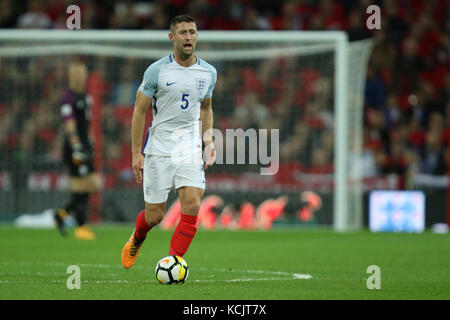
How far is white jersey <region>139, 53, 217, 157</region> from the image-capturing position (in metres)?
7.25

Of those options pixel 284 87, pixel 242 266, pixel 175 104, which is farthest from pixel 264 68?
pixel 175 104

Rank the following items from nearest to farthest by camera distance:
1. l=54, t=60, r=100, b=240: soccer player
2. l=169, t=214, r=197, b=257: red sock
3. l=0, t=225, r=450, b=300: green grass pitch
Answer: l=0, t=225, r=450, b=300: green grass pitch → l=169, t=214, r=197, b=257: red sock → l=54, t=60, r=100, b=240: soccer player

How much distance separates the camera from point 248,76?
16.6m

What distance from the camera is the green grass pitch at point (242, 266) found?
6287mm

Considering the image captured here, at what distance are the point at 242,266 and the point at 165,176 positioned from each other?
68.1 inches

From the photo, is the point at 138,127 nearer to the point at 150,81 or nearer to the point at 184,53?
the point at 150,81

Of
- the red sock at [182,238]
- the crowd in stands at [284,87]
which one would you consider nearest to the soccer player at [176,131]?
the red sock at [182,238]

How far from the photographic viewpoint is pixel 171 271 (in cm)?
675

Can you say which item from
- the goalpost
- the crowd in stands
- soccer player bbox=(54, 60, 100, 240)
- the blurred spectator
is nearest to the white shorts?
soccer player bbox=(54, 60, 100, 240)

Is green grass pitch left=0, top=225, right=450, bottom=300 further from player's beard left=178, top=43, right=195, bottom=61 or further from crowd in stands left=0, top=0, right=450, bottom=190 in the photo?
crowd in stands left=0, top=0, right=450, bottom=190

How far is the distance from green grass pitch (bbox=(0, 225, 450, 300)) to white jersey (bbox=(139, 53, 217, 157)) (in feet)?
3.51
